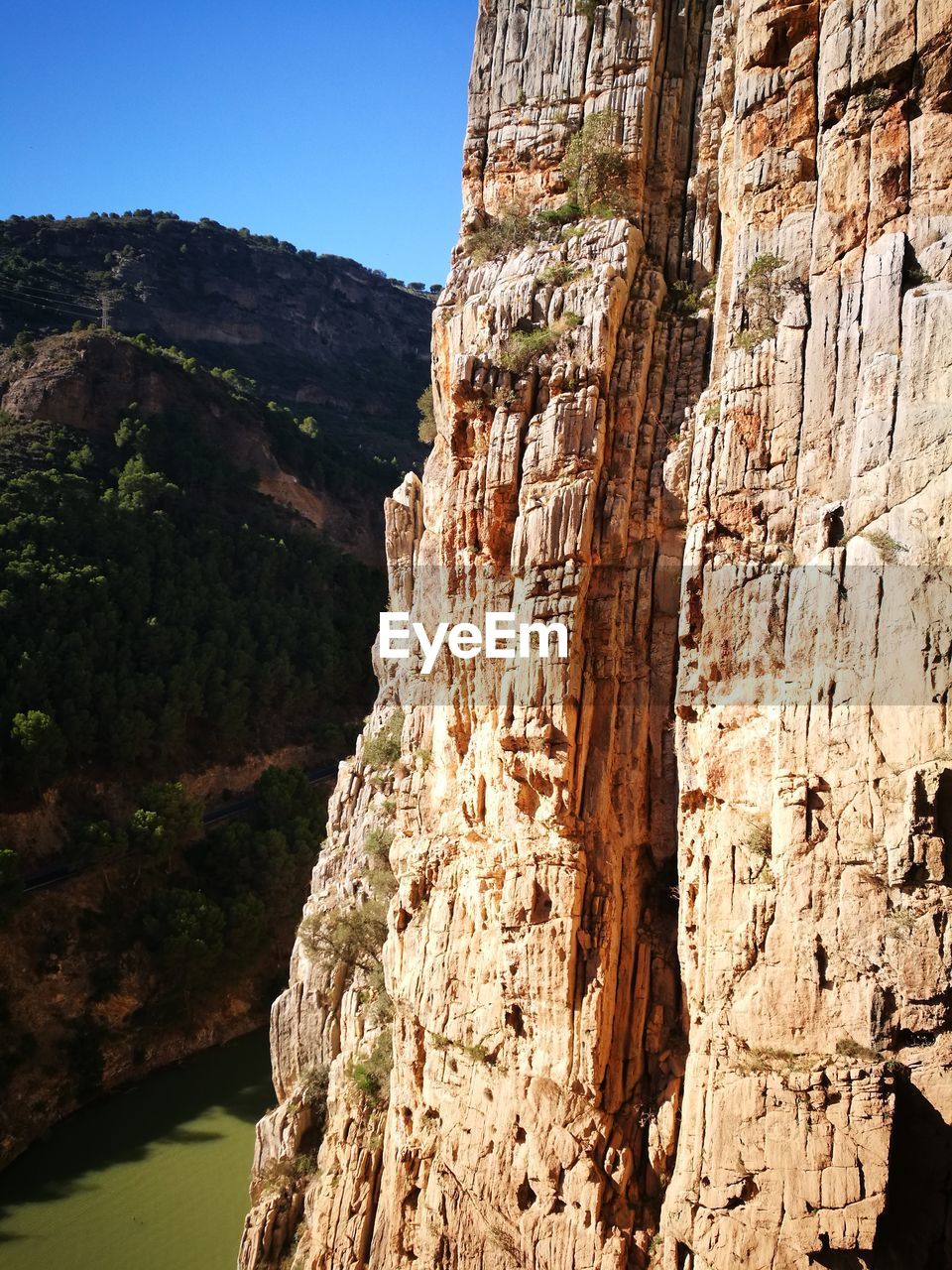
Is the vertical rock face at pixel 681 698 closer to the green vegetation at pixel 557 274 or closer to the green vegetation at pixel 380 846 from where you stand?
the green vegetation at pixel 557 274

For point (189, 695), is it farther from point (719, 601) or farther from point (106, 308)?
point (106, 308)

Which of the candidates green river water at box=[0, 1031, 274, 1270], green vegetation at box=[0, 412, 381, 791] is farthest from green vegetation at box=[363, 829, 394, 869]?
green vegetation at box=[0, 412, 381, 791]

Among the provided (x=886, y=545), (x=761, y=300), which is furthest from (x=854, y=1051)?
(x=761, y=300)

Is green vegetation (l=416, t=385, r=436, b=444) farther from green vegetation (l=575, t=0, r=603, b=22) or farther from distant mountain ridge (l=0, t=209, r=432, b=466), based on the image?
distant mountain ridge (l=0, t=209, r=432, b=466)

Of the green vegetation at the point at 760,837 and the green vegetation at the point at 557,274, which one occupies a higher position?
Answer: the green vegetation at the point at 557,274

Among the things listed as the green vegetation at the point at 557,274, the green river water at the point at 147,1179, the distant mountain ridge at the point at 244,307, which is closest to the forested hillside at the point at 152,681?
the green river water at the point at 147,1179
